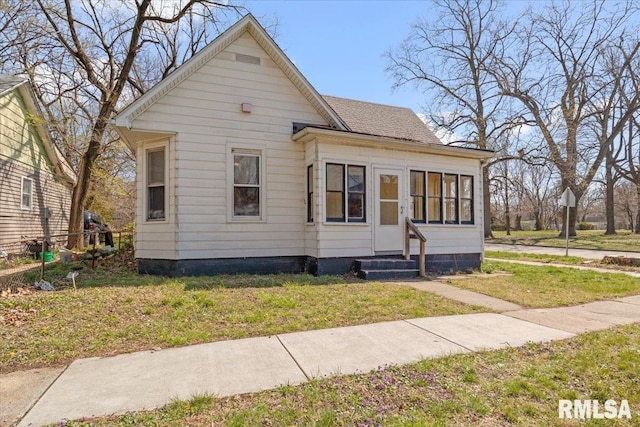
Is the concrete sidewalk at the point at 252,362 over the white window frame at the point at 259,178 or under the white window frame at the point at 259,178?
under

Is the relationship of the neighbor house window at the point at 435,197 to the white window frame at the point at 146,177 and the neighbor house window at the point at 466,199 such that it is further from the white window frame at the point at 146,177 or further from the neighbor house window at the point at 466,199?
the white window frame at the point at 146,177

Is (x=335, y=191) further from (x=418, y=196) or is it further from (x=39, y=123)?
(x=39, y=123)

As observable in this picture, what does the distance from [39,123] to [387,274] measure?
15130mm

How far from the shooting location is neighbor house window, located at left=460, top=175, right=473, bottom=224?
10.9 m

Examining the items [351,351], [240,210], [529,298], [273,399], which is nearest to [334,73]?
[240,210]

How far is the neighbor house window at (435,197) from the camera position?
10.5 metres

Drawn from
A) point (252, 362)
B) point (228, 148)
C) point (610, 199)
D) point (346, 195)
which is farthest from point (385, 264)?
point (610, 199)

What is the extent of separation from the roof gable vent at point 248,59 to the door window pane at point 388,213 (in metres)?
4.99

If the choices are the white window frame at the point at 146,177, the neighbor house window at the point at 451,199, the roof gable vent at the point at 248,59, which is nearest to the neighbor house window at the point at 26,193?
the white window frame at the point at 146,177

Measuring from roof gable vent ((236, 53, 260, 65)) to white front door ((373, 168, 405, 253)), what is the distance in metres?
4.23

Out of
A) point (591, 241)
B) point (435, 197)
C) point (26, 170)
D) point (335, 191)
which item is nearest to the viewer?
point (335, 191)

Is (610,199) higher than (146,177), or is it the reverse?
(610,199)

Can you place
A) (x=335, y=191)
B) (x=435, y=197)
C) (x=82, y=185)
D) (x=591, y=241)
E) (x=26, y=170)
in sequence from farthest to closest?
(x=591, y=241) < (x=82, y=185) < (x=26, y=170) < (x=435, y=197) < (x=335, y=191)

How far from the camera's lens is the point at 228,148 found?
8922 mm
